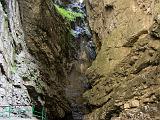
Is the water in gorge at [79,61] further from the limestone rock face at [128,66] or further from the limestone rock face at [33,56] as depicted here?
the limestone rock face at [128,66]

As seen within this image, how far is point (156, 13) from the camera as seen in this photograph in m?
11.2

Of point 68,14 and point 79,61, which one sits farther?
point 79,61

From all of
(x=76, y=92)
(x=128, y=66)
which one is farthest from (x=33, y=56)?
(x=128, y=66)

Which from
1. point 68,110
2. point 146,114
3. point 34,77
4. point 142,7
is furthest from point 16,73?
point 146,114

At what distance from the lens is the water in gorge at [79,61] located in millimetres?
26531

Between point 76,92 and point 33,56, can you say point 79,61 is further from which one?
point 33,56

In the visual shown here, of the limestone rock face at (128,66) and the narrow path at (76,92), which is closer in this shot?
the limestone rock face at (128,66)

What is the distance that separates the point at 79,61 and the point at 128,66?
18.8 m

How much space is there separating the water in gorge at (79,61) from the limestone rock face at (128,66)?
12106mm

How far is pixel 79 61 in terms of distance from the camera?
30.1m

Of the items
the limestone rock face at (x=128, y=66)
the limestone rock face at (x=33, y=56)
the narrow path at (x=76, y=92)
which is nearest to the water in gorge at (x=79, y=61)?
the narrow path at (x=76, y=92)

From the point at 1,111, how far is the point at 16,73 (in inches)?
122

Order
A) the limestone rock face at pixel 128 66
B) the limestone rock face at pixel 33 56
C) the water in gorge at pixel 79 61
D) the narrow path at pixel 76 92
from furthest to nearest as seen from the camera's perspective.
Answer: the water in gorge at pixel 79 61
the narrow path at pixel 76 92
the limestone rock face at pixel 33 56
the limestone rock face at pixel 128 66

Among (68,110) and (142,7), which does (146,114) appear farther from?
(68,110)
